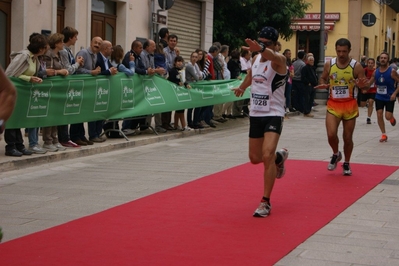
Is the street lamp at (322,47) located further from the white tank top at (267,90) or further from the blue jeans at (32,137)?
the white tank top at (267,90)

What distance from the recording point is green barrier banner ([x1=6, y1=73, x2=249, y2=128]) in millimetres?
11805

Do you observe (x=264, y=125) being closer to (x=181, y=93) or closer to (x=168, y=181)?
(x=168, y=181)

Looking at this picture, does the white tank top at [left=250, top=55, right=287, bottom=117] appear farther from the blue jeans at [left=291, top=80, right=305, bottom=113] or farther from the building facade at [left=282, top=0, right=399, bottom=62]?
the building facade at [left=282, top=0, right=399, bottom=62]

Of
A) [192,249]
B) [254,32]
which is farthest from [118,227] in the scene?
[254,32]

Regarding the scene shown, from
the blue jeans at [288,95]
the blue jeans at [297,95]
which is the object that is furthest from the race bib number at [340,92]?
the blue jeans at [297,95]

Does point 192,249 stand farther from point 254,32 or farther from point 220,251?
point 254,32

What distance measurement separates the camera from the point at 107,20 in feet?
70.5

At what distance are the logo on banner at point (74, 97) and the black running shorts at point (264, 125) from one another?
4.87 meters

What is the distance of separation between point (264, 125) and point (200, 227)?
5.00ft

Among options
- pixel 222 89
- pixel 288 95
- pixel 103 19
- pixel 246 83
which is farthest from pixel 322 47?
pixel 246 83

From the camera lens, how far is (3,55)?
693 inches

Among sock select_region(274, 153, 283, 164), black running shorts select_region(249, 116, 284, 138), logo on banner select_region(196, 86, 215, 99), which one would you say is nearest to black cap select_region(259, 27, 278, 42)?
black running shorts select_region(249, 116, 284, 138)

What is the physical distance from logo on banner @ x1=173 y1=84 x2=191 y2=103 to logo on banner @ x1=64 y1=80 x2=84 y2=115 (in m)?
3.40

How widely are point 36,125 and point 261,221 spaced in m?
5.14
